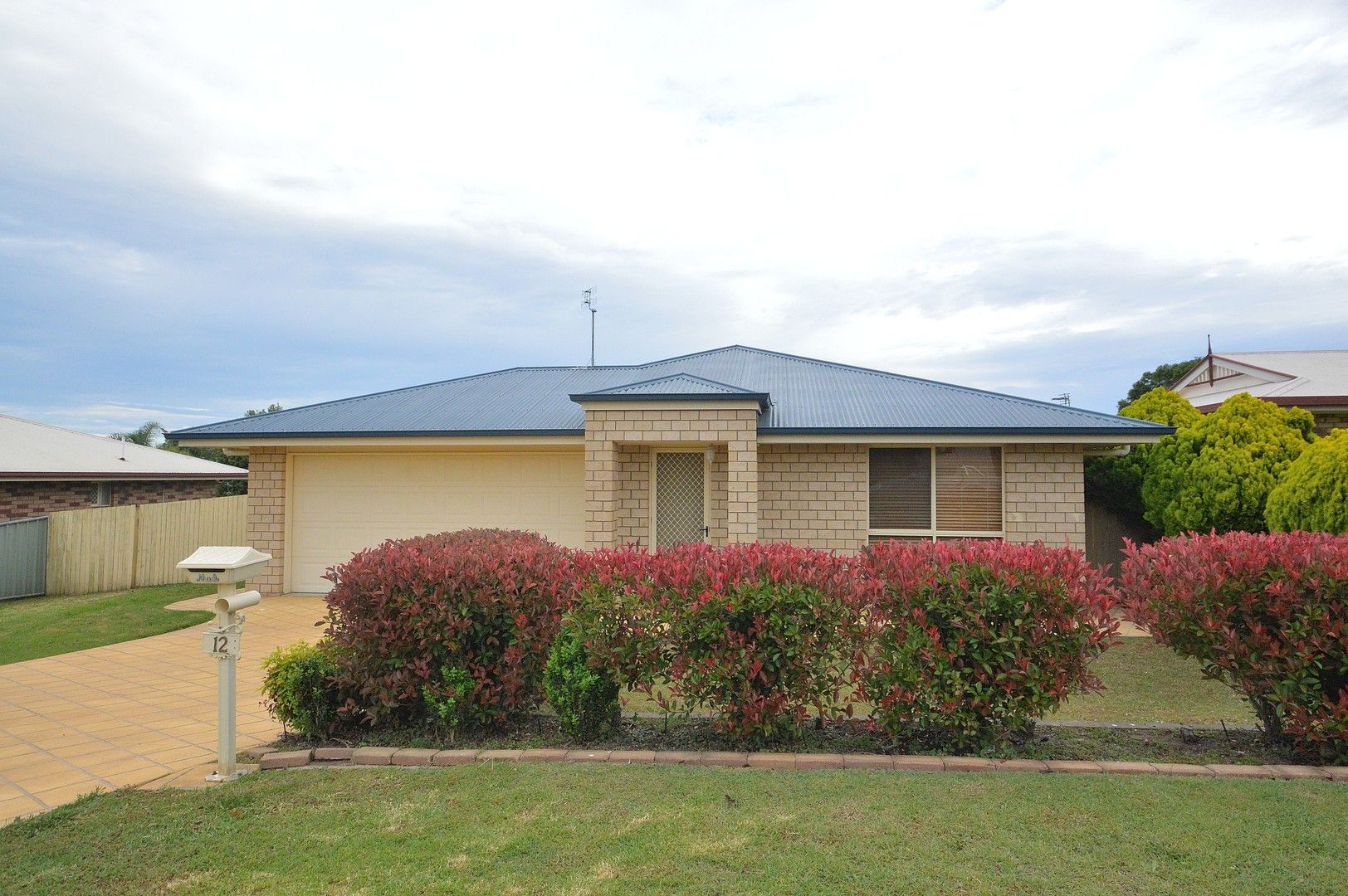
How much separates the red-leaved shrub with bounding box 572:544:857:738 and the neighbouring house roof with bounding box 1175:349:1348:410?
14.5m

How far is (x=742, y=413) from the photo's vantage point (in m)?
10.4

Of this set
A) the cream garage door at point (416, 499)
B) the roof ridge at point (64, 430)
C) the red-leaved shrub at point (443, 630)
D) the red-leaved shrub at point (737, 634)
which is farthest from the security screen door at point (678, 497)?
the roof ridge at point (64, 430)

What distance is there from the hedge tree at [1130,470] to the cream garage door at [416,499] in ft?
28.8

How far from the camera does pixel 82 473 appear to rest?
56.7 feet

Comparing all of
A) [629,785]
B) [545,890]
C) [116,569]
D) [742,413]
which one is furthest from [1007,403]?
[116,569]

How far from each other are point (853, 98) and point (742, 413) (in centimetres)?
467

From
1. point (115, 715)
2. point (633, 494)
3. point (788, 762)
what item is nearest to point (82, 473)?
point (633, 494)

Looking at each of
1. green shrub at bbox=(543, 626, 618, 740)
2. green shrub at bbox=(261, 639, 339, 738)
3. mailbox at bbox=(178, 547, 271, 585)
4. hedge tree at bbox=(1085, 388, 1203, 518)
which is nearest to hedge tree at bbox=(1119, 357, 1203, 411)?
hedge tree at bbox=(1085, 388, 1203, 518)

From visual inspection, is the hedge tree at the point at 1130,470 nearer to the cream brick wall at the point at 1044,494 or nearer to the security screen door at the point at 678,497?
the cream brick wall at the point at 1044,494

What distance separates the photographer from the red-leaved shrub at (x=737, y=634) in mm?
4637

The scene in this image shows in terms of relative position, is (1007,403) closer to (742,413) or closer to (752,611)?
(742,413)

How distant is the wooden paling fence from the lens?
1480 centimetres

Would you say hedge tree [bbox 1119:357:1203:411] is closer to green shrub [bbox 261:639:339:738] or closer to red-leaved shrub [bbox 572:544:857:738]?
red-leaved shrub [bbox 572:544:857:738]

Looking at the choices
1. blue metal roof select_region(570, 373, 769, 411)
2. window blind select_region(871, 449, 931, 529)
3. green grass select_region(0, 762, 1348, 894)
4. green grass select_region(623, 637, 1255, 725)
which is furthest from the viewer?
window blind select_region(871, 449, 931, 529)
